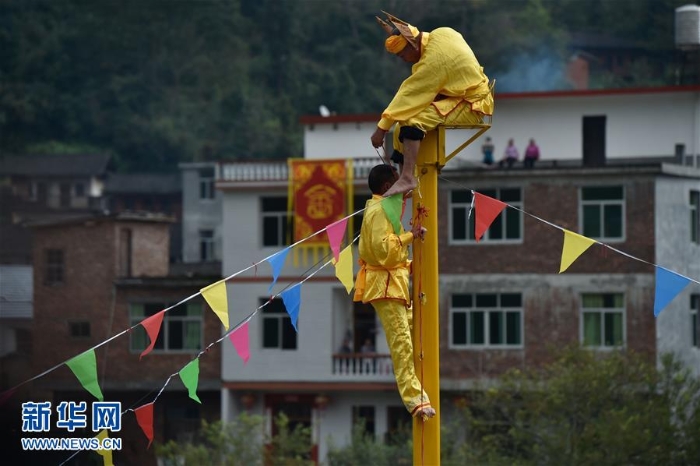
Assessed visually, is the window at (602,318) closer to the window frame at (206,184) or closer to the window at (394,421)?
the window at (394,421)

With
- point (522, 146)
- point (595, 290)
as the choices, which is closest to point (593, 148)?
point (522, 146)

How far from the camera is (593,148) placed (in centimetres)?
5003

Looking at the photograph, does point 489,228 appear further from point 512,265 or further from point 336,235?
point 336,235

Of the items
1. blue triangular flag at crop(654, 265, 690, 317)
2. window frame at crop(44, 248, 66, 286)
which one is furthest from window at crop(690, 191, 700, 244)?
blue triangular flag at crop(654, 265, 690, 317)

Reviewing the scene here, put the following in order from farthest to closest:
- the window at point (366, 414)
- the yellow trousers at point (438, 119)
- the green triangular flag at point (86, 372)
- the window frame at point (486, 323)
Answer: the window at point (366, 414), the window frame at point (486, 323), the green triangular flag at point (86, 372), the yellow trousers at point (438, 119)

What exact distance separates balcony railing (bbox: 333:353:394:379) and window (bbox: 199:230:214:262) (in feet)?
120

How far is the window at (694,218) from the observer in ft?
153

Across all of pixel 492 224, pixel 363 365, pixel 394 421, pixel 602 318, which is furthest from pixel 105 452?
pixel 394 421

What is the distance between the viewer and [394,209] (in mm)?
13984

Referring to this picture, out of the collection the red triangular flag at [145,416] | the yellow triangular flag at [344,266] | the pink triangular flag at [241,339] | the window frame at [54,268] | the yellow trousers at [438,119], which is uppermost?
the window frame at [54,268]

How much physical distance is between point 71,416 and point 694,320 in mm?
32610

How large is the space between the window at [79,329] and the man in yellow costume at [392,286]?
3894 cm

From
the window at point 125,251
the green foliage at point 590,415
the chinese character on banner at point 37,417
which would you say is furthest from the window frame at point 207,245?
the chinese character on banner at point 37,417

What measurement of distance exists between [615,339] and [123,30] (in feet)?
206
